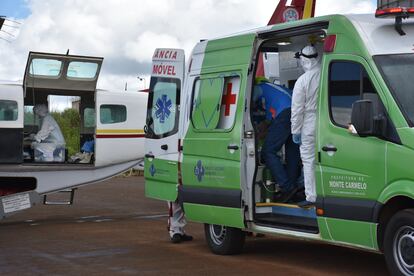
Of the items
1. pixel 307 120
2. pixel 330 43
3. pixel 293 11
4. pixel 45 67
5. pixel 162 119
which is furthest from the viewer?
pixel 293 11

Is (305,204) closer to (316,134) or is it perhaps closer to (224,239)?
(316,134)

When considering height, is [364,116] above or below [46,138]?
above

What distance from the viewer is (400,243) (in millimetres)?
7098

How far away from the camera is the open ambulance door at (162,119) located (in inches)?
446

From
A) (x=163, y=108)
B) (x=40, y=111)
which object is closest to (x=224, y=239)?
(x=163, y=108)

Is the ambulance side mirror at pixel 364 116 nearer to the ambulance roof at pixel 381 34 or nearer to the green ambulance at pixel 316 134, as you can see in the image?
the green ambulance at pixel 316 134

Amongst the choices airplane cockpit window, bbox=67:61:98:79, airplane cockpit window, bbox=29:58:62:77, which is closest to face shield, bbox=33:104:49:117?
airplane cockpit window, bbox=29:58:62:77

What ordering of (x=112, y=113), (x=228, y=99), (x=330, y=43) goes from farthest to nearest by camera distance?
(x=112, y=113)
(x=228, y=99)
(x=330, y=43)

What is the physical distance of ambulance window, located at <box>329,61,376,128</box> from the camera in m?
7.66

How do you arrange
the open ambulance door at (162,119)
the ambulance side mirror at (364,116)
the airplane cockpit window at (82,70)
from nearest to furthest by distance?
the ambulance side mirror at (364,116), the open ambulance door at (162,119), the airplane cockpit window at (82,70)

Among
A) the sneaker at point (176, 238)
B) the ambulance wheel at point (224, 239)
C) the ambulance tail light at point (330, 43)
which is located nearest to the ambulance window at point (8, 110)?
the sneaker at point (176, 238)

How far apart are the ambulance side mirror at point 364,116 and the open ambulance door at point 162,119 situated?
4.30 metres

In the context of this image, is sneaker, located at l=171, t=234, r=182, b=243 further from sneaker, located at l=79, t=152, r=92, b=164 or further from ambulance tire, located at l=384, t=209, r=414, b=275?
ambulance tire, located at l=384, t=209, r=414, b=275

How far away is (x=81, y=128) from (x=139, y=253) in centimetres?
640
